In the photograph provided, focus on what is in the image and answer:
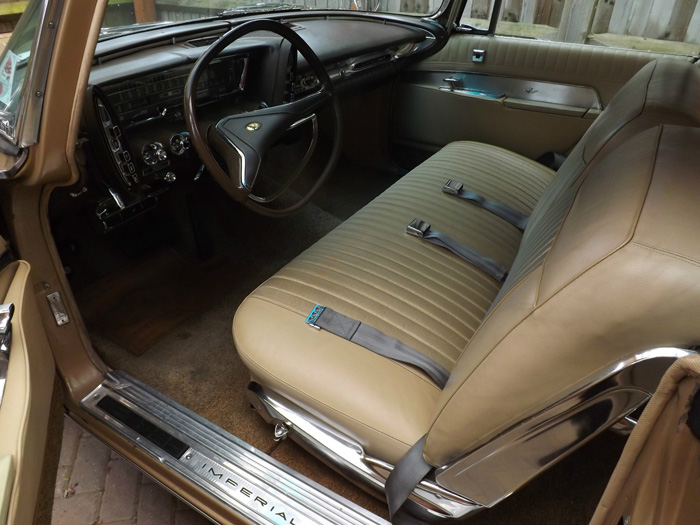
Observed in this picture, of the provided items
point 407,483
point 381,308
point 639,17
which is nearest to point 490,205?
point 381,308

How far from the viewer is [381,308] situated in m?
1.16

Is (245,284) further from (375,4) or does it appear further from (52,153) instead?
(375,4)

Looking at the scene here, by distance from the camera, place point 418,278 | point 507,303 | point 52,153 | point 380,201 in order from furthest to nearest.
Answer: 1. point 380,201
2. point 418,278
3. point 52,153
4. point 507,303

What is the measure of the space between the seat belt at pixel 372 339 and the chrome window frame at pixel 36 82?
65 cm

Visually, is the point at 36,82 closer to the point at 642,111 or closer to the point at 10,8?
the point at 10,8

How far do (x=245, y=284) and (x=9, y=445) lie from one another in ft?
4.50

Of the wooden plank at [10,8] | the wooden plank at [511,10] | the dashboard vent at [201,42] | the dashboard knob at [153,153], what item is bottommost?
the dashboard knob at [153,153]

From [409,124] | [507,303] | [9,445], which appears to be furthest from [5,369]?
[409,124]

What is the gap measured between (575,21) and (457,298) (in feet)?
5.10

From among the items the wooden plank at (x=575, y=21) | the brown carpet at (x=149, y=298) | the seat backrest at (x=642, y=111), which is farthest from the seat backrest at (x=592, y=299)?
the wooden plank at (x=575, y=21)

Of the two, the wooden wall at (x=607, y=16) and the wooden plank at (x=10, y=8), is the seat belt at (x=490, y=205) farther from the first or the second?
the wooden plank at (x=10, y=8)

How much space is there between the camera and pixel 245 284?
6.56ft

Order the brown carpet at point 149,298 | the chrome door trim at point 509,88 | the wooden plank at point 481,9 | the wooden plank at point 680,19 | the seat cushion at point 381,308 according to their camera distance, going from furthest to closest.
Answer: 1. the wooden plank at point 481,9
2. the chrome door trim at point 509,88
3. the brown carpet at point 149,298
4. the wooden plank at point 680,19
5. the seat cushion at point 381,308

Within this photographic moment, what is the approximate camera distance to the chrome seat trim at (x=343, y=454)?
3.00 ft
